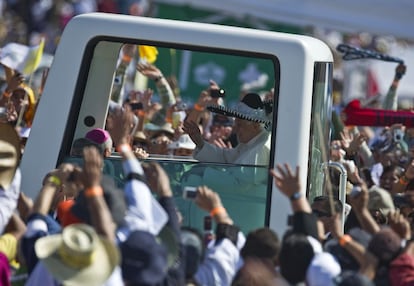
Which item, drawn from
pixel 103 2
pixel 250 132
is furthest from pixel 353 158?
pixel 103 2

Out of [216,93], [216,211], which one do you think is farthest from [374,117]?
[216,211]

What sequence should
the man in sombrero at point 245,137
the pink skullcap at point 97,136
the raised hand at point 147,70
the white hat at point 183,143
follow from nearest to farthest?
the pink skullcap at point 97,136, the man in sombrero at point 245,137, the white hat at point 183,143, the raised hand at point 147,70

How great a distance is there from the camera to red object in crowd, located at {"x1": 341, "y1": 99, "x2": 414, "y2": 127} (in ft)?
26.1

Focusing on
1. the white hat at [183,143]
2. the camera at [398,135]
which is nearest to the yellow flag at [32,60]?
the white hat at [183,143]

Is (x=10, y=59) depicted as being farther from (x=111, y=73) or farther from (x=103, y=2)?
(x=103, y=2)

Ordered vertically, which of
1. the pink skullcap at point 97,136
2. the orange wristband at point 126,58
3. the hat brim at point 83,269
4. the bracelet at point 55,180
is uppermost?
the orange wristband at point 126,58

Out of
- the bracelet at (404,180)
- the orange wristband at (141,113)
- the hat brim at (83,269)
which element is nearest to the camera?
the hat brim at (83,269)

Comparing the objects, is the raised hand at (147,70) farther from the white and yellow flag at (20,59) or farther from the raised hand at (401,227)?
the raised hand at (401,227)

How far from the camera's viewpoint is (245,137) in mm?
6055

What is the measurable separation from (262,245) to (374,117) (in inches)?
156

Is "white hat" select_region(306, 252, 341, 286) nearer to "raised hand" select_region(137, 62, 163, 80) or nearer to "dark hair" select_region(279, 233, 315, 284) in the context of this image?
"dark hair" select_region(279, 233, 315, 284)

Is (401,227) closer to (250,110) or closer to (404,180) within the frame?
(250,110)

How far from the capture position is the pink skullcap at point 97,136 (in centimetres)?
507

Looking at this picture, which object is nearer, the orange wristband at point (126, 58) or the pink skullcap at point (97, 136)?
the pink skullcap at point (97, 136)
